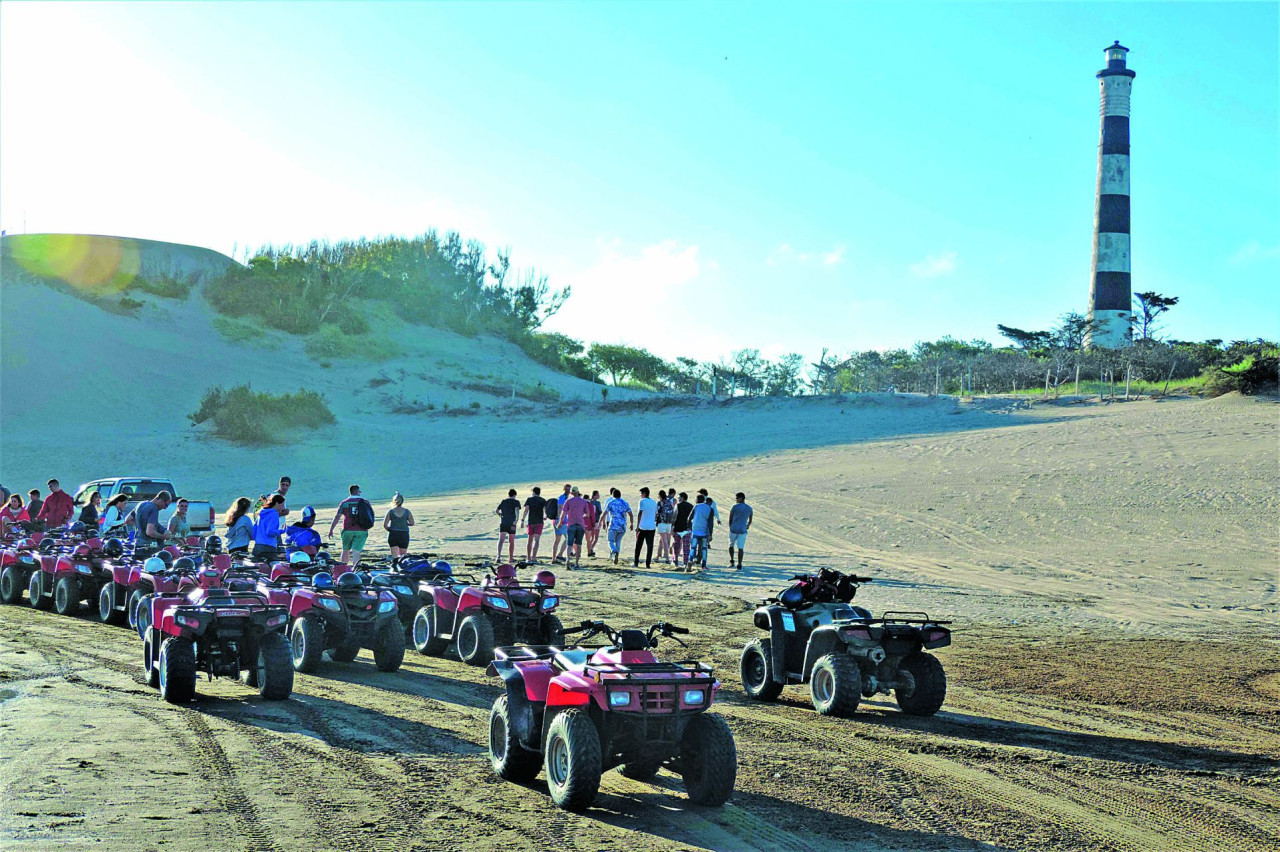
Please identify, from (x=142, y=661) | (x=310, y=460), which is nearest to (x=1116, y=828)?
(x=142, y=661)

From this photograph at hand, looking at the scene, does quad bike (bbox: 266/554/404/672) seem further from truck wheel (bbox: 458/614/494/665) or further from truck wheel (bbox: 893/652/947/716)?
truck wheel (bbox: 893/652/947/716)

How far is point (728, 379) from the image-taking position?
5875 centimetres

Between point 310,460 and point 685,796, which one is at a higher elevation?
point 310,460

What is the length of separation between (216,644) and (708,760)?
509 cm

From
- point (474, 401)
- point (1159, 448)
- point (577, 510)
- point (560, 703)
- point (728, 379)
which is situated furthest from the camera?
point (728, 379)

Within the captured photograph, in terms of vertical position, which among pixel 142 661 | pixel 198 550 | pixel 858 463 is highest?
pixel 858 463

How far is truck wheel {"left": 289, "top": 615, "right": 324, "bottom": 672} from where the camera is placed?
1095 centimetres

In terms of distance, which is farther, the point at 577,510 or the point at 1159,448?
the point at 1159,448

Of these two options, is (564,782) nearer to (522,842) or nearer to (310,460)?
(522,842)

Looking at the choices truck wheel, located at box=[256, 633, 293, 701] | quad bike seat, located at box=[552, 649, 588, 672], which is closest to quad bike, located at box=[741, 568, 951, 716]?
quad bike seat, located at box=[552, 649, 588, 672]

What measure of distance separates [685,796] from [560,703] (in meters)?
0.98

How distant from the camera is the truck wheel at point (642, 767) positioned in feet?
22.3

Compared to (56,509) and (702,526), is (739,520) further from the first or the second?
(56,509)

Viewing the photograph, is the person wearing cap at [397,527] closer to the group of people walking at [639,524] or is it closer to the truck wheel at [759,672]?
the group of people walking at [639,524]
